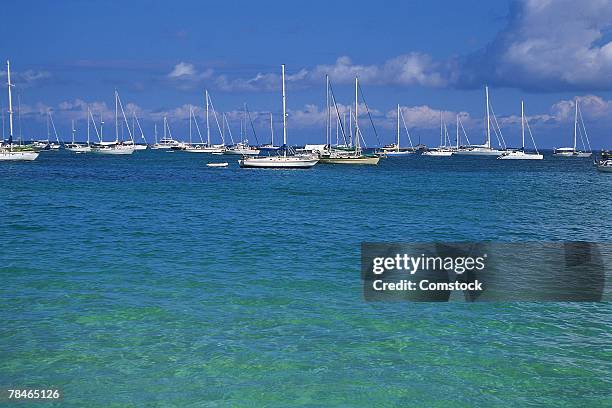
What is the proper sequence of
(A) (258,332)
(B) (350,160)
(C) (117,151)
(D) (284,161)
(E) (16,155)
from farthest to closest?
1. (C) (117,151)
2. (B) (350,160)
3. (E) (16,155)
4. (D) (284,161)
5. (A) (258,332)

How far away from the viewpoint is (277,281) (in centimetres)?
1855

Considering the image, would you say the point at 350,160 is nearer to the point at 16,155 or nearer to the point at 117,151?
the point at 16,155

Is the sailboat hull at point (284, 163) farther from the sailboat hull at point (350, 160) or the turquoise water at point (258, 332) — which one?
the turquoise water at point (258, 332)

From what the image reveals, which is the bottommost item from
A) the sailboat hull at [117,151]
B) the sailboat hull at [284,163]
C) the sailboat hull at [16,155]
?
the sailboat hull at [284,163]

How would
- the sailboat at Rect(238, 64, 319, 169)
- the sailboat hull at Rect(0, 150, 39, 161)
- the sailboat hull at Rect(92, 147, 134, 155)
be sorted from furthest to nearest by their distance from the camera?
the sailboat hull at Rect(92, 147, 134, 155), the sailboat hull at Rect(0, 150, 39, 161), the sailboat at Rect(238, 64, 319, 169)

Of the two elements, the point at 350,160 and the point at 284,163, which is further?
the point at 350,160

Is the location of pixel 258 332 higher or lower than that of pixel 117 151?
lower

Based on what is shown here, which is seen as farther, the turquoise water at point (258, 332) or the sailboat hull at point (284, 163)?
the sailboat hull at point (284, 163)

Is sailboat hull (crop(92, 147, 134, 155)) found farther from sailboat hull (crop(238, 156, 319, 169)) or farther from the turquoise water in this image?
the turquoise water

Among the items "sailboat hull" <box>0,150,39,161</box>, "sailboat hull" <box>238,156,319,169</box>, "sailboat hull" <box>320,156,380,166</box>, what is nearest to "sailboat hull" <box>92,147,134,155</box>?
"sailboat hull" <box>0,150,39,161</box>

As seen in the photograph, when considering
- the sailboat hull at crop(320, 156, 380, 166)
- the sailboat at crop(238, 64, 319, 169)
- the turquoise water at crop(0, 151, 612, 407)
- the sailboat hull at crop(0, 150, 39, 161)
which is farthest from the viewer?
the sailboat hull at crop(320, 156, 380, 166)

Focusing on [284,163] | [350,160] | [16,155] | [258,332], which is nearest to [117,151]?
[16,155]

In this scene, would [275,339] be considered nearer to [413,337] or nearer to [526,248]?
[413,337]

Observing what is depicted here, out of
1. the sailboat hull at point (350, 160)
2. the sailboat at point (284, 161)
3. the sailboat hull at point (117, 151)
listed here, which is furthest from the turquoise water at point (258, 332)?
the sailboat hull at point (117, 151)
